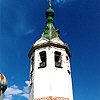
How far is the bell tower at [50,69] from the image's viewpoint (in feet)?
94.0

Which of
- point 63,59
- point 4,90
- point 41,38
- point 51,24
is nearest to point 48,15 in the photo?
point 51,24

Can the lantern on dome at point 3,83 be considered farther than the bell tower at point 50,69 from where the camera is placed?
No

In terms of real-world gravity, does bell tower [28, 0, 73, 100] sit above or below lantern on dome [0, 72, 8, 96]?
above

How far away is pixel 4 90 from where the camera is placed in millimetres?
22219

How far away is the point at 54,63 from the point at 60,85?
2.13 metres

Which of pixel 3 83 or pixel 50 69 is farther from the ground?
pixel 50 69

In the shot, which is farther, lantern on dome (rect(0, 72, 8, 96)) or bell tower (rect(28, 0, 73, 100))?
bell tower (rect(28, 0, 73, 100))

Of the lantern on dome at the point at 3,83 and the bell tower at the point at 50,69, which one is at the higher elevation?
the bell tower at the point at 50,69

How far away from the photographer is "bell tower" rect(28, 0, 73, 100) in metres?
28.7

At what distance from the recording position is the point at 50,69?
29.4m

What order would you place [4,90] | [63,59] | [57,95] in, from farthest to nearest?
[63,59] → [57,95] → [4,90]

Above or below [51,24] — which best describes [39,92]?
below

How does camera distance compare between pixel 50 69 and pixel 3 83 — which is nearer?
pixel 3 83

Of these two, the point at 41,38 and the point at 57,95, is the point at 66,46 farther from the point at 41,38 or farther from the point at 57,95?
the point at 57,95
